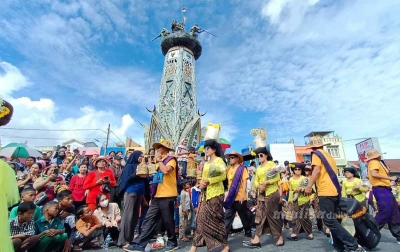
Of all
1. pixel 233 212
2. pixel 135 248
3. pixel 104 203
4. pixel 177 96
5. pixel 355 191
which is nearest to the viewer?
pixel 135 248

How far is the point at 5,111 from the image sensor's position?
6.22ft

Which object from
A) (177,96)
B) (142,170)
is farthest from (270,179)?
(177,96)

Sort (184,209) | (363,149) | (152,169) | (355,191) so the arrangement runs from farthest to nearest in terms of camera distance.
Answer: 1. (363,149)
2. (184,209)
3. (355,191)
4. (152,169)

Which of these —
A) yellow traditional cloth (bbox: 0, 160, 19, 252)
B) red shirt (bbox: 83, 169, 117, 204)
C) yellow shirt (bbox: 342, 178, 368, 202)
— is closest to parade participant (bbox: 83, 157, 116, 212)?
red shirt (bbox: 83, 169, 117, 204)

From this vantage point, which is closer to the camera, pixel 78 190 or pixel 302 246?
pixel 302 246

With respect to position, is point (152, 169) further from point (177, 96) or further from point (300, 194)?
point (177, 96)

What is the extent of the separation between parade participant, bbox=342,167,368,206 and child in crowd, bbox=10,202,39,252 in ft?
18.8

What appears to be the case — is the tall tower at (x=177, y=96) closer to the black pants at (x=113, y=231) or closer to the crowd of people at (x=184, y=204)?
the crowd of people at (x=184, y=204)

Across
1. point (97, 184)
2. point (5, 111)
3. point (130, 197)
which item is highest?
point (5, 111)

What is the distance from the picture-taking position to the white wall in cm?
2547

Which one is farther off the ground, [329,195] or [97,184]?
[97,184]

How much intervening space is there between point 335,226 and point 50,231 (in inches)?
164

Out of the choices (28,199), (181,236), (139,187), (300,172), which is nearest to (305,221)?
(300,172)

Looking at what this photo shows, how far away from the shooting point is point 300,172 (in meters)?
5.45
